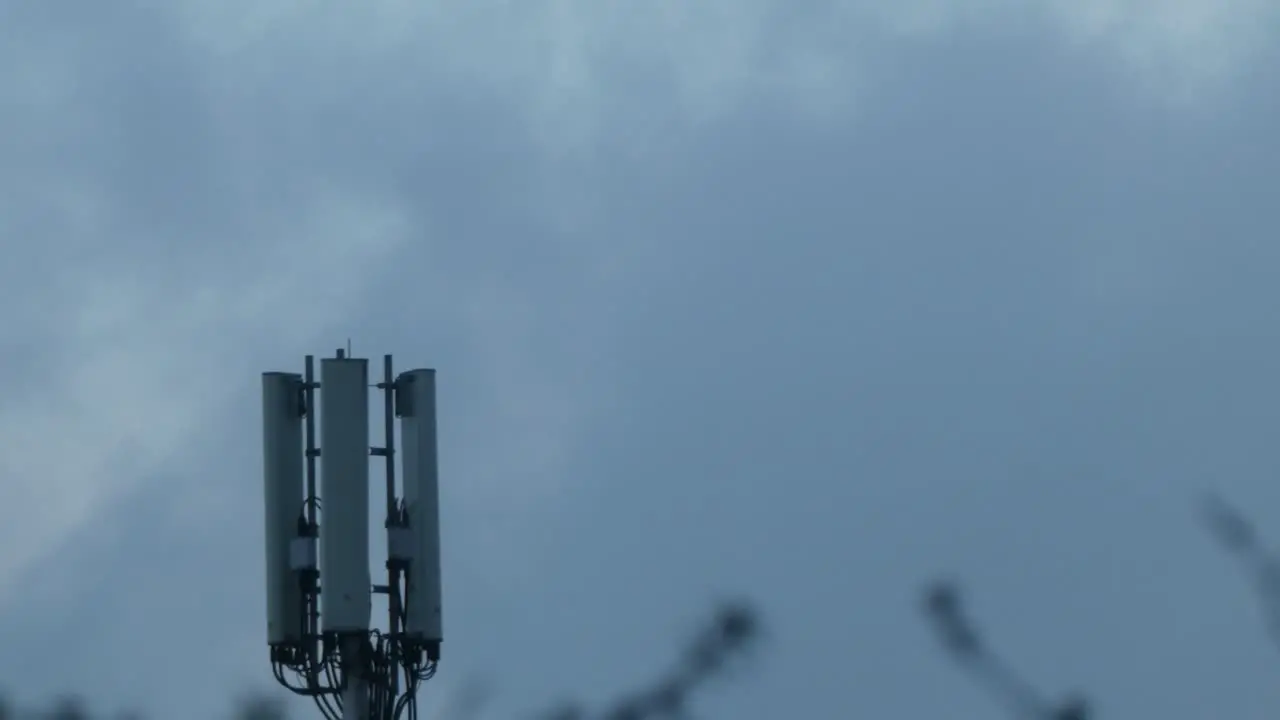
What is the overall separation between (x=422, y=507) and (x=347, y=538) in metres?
0.63

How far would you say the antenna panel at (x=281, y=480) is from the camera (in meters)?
13.5

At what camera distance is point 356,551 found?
13312 millimetres

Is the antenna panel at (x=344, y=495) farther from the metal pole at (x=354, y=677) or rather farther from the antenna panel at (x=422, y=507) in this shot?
the antenna panel at (x=422, y=507)

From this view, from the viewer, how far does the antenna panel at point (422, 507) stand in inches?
534

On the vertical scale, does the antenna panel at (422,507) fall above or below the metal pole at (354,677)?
above

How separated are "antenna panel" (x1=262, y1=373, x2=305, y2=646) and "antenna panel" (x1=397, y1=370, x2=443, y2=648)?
30.4 inches

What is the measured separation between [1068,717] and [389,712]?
6.80 metres

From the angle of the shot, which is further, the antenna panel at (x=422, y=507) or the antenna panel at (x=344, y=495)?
the antenna panel at (x=422, y=507)

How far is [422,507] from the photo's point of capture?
1366 centimetres

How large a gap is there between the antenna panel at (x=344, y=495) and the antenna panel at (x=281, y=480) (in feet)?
1.07

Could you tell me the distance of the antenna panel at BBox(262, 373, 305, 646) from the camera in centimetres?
1355

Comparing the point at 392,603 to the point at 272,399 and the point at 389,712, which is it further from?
the point at 272,399

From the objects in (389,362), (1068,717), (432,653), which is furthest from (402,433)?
(1068,717)

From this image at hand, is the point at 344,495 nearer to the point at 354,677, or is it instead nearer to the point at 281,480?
the point at 281,480
